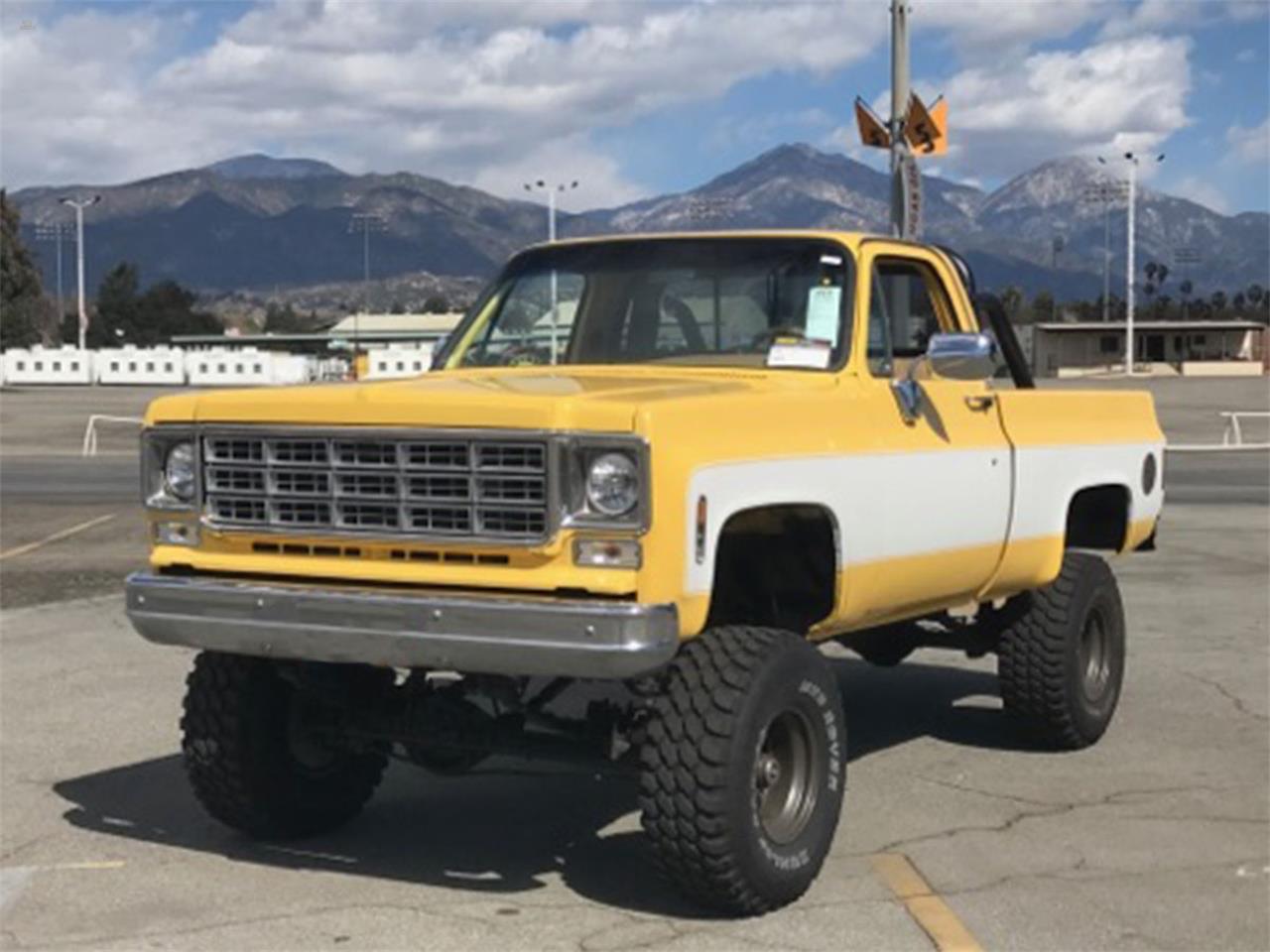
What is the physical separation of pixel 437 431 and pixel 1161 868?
2908 mm

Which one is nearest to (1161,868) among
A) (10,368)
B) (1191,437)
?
(1191,437)

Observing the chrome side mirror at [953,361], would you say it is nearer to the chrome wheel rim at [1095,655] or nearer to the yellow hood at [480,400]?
the yellow hood at [480,400]

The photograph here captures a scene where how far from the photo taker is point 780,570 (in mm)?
6312

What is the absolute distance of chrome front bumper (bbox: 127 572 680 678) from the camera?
→ 16.8ft

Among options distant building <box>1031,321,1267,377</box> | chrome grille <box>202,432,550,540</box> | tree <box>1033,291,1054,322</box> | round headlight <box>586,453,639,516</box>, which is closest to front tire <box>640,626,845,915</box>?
round headlight <box>586,453,639,516</box>

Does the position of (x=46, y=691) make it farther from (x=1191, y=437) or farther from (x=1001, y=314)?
(x=1191, y=437)

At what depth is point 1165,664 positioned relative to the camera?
10.4 meters

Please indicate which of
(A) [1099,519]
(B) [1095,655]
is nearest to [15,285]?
(A) [1099,519]

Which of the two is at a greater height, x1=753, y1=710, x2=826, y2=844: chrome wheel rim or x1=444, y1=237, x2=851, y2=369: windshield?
x1=444, y1=237, x2=851, y2=369: windshield

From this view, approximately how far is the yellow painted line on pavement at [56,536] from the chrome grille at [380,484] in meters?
11.0

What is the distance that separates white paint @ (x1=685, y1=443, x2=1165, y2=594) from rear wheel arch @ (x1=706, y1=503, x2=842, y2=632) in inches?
4.0

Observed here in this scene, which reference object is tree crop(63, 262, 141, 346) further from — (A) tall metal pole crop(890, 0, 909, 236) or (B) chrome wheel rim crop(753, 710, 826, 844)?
(B) chrome wheel rim crop(753, 710, 826, 844)

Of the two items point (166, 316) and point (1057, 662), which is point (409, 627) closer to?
point (1057, 662)

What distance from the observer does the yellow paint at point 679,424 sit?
5.30m
